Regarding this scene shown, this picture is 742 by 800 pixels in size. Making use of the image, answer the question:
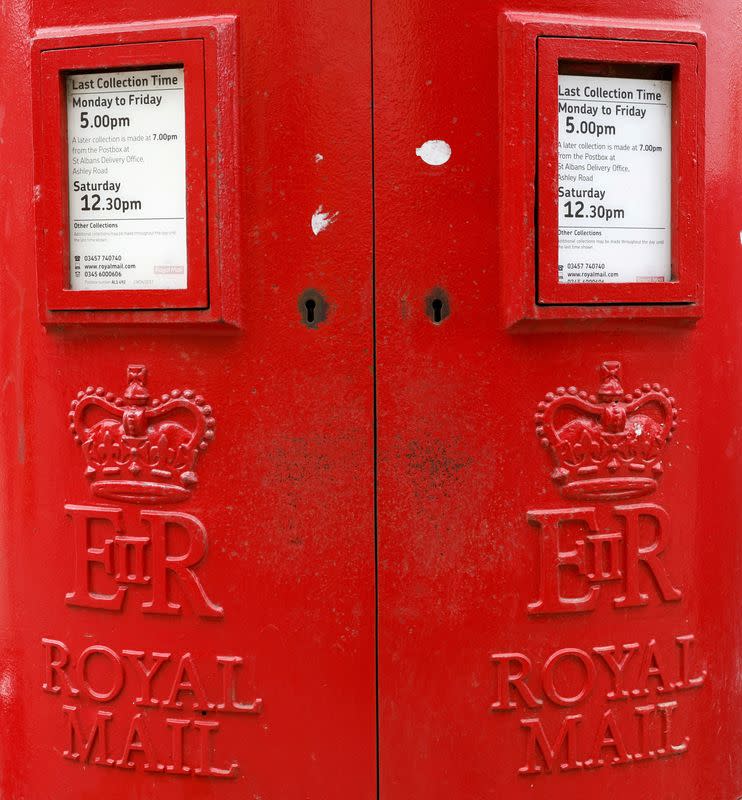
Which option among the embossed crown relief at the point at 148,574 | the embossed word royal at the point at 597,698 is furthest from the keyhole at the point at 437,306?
the embossed word royal at the point at 597,698

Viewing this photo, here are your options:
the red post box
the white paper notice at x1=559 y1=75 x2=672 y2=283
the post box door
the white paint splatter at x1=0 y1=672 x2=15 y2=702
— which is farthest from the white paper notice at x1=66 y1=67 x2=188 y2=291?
the white paint splatter at x1=0 y1=672 x2=15 y2=702

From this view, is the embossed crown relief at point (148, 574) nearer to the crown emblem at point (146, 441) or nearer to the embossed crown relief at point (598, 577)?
the crown emblem at point (146, 441)

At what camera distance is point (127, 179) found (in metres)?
2.27

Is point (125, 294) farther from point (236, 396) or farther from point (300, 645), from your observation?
point (300, 645)

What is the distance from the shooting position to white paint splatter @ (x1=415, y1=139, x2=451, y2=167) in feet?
7.19

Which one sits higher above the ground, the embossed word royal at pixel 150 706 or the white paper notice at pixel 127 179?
the white paper notice at pixel 127 179

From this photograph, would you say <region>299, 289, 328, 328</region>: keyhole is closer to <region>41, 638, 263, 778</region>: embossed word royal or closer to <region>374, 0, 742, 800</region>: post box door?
<region>374, 0, 742, 800</region>: post box door


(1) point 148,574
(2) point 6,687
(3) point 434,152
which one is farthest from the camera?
(2) point 6,687

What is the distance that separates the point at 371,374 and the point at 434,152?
54 cm

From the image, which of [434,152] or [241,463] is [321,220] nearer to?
[434,152]

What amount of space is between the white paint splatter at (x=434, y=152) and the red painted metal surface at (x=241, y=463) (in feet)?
0.43

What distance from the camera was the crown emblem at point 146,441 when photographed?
2258 mm

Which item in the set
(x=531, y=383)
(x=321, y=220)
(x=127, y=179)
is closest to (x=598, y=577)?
(x=531, y=383)

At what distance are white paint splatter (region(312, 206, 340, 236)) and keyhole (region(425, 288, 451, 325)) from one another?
11.5 inches
